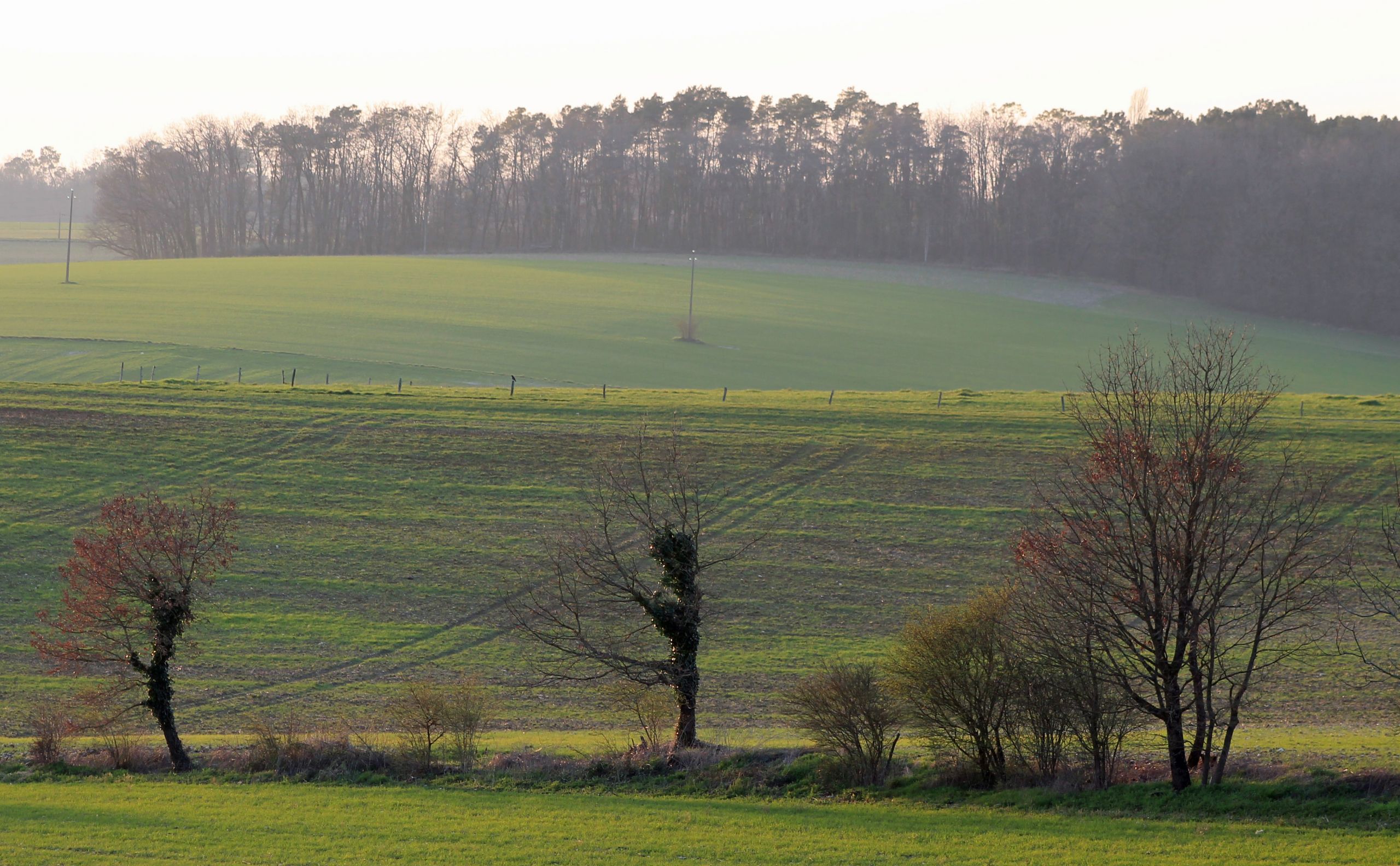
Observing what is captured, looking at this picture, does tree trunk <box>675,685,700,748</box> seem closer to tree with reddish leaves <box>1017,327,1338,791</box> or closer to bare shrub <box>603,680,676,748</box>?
bare shrub <box>603,680,676,748</box>

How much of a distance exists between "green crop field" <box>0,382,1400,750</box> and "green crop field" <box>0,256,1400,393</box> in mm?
14850

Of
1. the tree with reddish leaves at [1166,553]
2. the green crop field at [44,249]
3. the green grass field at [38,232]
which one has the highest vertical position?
the green grass field at [38,232]

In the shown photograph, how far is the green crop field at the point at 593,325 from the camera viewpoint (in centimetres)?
6556

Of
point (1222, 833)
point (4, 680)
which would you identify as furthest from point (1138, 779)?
point (4, 680)

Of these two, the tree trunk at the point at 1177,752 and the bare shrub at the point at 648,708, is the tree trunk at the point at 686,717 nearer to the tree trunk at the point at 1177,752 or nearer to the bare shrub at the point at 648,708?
the bare shrub at the point at 648,708

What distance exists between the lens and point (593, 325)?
8181cm

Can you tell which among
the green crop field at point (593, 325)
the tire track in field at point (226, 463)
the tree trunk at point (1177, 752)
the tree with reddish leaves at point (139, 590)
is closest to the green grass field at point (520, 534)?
the tire track in field at point (226, 463)

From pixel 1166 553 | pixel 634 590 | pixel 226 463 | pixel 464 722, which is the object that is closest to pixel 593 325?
pixel 226 463

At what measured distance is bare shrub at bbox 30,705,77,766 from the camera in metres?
19.8

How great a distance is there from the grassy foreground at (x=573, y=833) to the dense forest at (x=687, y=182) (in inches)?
4115

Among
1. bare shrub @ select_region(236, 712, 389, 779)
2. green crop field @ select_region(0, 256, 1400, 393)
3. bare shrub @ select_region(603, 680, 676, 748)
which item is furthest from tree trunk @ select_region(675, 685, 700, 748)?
green crop field @ select_region(0, 256, 1400, 393)

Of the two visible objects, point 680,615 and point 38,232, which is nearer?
point 680,615

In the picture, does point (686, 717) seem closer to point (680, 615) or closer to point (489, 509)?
point (680, 615)

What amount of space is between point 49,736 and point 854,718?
1349 cm
